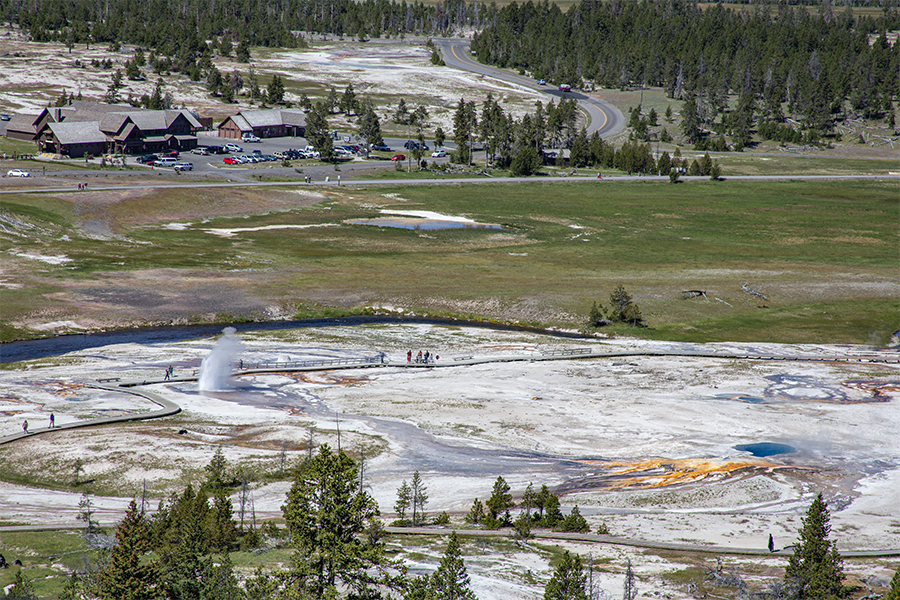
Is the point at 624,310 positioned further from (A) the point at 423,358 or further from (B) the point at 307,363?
(B) the point at 307,363

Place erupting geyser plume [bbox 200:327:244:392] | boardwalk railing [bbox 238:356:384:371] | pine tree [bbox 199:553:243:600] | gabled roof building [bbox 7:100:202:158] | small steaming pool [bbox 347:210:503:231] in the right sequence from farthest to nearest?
gabled roof building [bbox 7:100:202:158] < small steaming pool [bbox 347:210:503:231] < boardwalk railing [bbox 238:356:384:371] < erupting geyser plume [bbox 200:327:244:392] < pine tree [bbox 199:553:243:600]

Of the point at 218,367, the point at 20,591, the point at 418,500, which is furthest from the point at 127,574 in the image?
the point at 218,367

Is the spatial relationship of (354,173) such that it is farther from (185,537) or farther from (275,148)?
(185,537)

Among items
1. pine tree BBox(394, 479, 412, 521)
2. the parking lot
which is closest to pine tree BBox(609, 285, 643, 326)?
pine tree BBox(394, 479, 412, 521)

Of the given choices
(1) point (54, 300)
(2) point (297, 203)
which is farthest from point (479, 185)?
(1) point (54, 300)

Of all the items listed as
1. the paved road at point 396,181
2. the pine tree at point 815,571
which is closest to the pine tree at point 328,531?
the pine tree at point 815,571

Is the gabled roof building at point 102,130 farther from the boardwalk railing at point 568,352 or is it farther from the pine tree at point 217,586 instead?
the pine tree at point 217,586

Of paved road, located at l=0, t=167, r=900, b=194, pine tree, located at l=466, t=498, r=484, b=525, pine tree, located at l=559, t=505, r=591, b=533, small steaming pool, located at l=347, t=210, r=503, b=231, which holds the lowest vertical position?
pine tree, located at l=466, t=498, r=484, b=525

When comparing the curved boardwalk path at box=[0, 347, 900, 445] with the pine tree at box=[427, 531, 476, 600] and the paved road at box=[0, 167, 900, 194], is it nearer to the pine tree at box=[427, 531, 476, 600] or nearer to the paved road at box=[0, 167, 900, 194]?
the pine tree at box=[427, 531, 476, 600]
